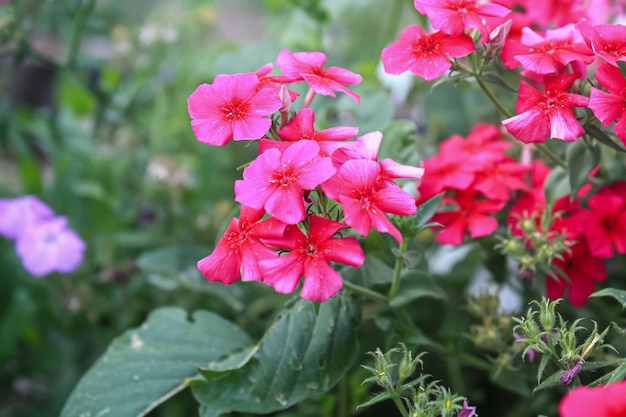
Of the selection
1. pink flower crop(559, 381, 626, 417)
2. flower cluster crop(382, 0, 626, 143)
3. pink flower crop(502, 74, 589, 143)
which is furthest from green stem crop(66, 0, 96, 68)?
pink flower crop(559, 381, 626, 417)

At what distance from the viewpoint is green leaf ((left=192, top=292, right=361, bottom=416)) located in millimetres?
734

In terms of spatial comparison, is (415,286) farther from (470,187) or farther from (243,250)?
(243,250)

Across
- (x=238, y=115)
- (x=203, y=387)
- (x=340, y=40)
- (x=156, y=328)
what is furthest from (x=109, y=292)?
(x=340, y=40)

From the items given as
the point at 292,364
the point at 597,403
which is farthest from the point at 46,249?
the point at 597,403

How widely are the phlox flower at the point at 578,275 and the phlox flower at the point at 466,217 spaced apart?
0.09m

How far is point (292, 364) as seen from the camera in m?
0.75

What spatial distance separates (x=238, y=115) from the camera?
62 cm

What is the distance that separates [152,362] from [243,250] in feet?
1.05

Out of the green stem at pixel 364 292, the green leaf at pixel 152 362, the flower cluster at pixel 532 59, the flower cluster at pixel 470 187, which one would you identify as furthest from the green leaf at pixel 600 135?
the green leaf at pixel 152 362

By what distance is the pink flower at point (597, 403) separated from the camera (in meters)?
0.43

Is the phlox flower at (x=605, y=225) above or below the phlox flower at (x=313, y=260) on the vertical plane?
below

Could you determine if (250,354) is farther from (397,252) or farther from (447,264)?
(447,264)

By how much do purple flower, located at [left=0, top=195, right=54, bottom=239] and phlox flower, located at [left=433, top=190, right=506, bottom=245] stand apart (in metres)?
0.71

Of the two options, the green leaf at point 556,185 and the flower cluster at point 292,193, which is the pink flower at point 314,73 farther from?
the green leaf at point 556,185
